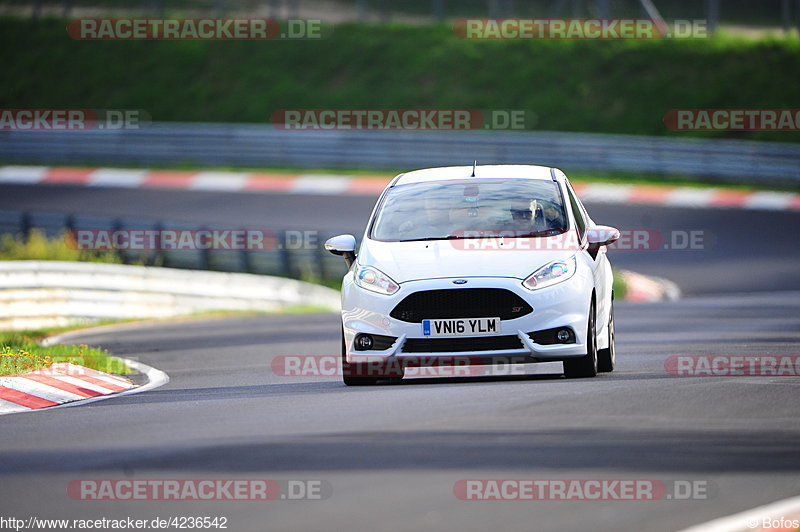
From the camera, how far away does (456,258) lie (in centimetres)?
1130

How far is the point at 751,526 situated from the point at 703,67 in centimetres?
3925

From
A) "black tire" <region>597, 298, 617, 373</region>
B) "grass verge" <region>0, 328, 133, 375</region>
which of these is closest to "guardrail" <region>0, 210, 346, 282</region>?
"grass verge" <region>0, 328, 133, 375</region>

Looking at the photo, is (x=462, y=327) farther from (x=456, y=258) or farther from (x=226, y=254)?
(x=226, y=254)

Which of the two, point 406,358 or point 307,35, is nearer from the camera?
point 406,358

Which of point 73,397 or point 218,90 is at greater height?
point 218,90

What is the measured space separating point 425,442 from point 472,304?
2.82 metres

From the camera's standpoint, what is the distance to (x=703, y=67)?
4428 centimetres

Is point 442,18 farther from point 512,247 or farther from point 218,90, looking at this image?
point 512,247

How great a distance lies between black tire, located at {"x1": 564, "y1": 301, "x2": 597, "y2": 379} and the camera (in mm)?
11297

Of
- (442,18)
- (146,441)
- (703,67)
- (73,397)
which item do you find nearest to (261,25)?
(442,18)

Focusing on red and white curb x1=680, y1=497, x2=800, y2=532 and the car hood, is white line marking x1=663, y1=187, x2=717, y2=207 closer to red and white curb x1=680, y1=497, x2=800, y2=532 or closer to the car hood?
the car hood

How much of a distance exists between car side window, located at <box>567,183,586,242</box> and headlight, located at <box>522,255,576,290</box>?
2.13 ft

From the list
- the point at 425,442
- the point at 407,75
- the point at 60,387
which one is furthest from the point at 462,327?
the point at 407,75

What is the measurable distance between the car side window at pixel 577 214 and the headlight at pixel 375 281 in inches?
65.2
